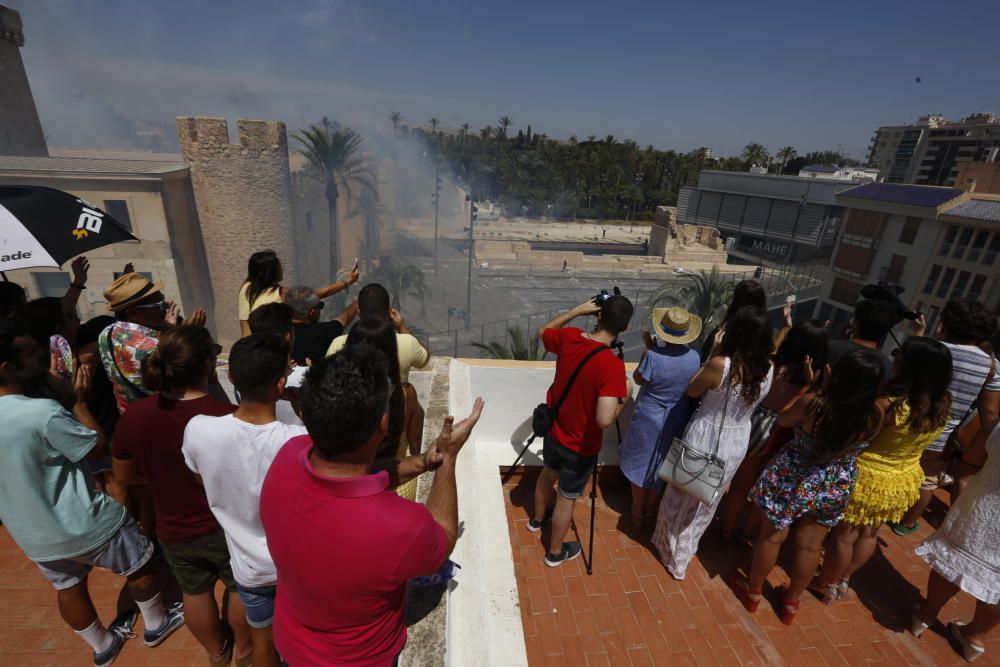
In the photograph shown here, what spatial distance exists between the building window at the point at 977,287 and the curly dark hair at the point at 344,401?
35700 mm

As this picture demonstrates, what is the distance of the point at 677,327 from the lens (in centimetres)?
304

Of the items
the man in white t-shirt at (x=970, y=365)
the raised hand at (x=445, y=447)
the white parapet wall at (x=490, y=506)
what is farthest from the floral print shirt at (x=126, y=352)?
the man in white t-shirt at (x=970, y=365)

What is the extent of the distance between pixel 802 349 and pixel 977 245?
3480 centimetres

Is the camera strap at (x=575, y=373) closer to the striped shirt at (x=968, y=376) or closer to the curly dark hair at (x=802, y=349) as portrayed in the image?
the curly dark hair at (x=802, y=349)

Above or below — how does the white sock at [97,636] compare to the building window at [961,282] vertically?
above

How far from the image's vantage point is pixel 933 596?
9.59 ft

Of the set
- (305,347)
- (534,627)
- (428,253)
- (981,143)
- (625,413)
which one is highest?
(981,143)

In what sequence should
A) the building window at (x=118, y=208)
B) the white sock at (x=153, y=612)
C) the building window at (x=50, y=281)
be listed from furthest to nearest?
1. the building window at (x=50, y=281)
2. the building window at (x=118, y=208)
3. the white sock at (x=153, y=612)

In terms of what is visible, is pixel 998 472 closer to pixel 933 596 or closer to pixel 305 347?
pixel 933 596

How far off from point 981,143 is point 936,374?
107310 millimetres

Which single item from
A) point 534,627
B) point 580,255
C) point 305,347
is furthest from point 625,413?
point 580,255

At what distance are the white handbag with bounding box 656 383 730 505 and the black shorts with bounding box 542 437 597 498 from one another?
1.66 ft

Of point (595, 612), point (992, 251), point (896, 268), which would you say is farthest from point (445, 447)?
point (896, 268)

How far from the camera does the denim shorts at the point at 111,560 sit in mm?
2264
